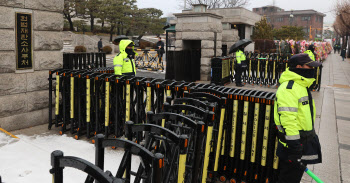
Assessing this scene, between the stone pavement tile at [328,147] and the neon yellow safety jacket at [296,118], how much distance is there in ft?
4.68

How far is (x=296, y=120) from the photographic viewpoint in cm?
362

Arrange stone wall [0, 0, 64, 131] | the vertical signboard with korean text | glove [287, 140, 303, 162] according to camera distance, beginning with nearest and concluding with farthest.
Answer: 1. glove [287, 140, 303, 162]
2. stone wall [0, 0, 64, 131]
3. the vertical signboard with korean text

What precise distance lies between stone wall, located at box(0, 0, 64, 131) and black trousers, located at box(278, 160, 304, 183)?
18.3 feet

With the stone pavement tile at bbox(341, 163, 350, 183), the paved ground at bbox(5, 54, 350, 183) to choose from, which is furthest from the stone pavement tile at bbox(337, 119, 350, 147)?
the stone pavement tile at bbox(341, 163, 350, 183)

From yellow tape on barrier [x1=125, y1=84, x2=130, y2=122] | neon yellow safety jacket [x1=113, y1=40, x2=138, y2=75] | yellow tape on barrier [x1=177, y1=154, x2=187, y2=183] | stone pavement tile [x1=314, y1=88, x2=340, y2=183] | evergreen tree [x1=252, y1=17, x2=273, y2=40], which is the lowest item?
Result: stone pavement tile [x1=314, y1=88, x2=340, y2=183]

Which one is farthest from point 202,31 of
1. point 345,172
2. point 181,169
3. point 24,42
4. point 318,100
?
point 181,169

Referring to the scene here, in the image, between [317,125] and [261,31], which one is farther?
[261,31]

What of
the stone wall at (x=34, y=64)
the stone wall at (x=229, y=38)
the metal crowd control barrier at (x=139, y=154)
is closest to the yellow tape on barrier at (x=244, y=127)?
the metal crowd control barrier at (x=139, y=154)

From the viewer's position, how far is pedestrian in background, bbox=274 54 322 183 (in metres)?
3.55

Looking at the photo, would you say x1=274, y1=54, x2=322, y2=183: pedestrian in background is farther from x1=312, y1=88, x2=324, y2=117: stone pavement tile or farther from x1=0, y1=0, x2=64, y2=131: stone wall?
x1=312, y1=88, x2=324, y2=117: stone pavement tile

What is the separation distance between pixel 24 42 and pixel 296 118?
5.72 m

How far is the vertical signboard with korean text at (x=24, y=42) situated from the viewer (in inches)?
256

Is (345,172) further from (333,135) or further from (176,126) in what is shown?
(176,126)

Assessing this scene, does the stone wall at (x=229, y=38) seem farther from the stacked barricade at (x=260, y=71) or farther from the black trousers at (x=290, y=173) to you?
the black trousers at (x=290, y=173)
